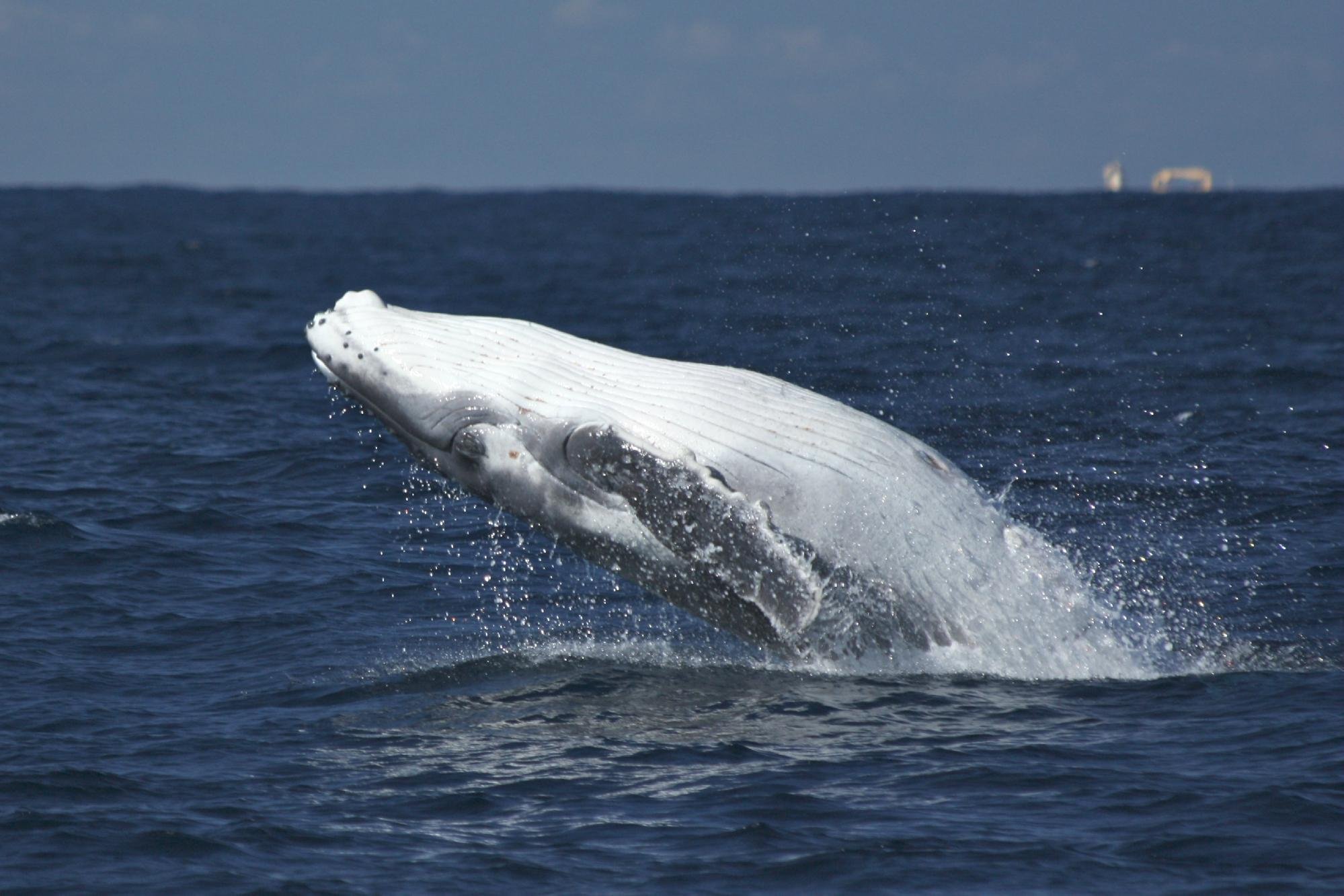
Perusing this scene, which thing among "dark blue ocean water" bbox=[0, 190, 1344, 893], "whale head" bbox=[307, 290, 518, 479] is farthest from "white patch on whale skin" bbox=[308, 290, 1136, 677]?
"dark blue ocean water" bbox=[0, 190, 1344, 893]

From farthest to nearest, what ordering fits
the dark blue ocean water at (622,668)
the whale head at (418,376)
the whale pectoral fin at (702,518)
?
the whale head at (418,376) < the whale pectoral fin at (702,518) < the dark blue ocean water at (622,668)

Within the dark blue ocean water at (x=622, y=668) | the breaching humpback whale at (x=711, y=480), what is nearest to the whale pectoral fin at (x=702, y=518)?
the breaching humpback whale at (x=711, y=480)

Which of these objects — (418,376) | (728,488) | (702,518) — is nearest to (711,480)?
(728,488)

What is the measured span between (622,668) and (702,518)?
252 cm

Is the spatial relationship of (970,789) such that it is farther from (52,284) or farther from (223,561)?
(52,284)

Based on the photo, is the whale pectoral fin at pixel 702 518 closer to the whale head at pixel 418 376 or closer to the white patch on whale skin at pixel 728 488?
the white patch on whale skin at pixel 728 488

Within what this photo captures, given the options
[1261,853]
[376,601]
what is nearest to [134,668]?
[376,601]

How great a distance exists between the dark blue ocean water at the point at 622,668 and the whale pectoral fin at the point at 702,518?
1045 mm

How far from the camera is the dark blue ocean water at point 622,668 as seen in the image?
10.4 m

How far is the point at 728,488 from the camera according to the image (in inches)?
494

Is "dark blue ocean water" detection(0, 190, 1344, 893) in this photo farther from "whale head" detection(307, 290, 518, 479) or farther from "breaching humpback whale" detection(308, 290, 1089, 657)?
"whale head" detection(307, 290, 518, 479)

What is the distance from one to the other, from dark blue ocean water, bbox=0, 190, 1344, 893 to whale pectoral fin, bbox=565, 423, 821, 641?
104cm

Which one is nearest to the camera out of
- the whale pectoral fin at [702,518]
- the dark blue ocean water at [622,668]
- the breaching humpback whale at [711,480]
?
the dark blue ocean water at [622,668]

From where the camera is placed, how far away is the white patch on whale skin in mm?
12805
